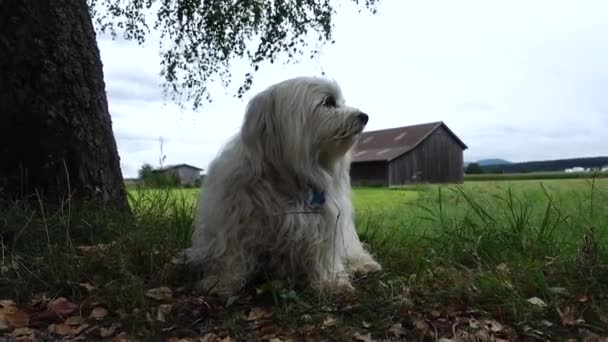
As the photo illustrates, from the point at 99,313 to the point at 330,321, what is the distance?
122 centimetres

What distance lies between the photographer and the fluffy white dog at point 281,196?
3295 mm

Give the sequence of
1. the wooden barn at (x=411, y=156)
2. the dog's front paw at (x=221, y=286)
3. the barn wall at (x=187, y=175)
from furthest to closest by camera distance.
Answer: the wooden barn at (x=411, y=156) → the barn wall at (x=187, y=175) → the dog's front paw at (x=221, y=286)

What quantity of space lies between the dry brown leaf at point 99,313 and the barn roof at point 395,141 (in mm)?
33445

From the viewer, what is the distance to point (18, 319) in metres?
2.84

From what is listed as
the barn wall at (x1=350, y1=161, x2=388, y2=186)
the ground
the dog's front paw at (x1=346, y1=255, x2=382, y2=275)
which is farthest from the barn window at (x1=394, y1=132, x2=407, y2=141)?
the dog's front paw at (x1=346, y1=255, x2=382, y2=275)

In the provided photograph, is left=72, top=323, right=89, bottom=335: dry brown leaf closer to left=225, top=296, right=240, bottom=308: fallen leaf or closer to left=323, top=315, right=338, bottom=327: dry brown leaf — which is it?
left=225, top=296, right=240, bottom=308: fallen leaf

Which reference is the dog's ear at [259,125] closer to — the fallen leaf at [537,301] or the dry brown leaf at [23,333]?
the dry brown leaf at [23,333]

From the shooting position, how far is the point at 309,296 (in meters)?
3.26

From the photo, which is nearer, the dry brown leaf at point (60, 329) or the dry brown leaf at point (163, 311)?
the dry brown leaf at point (60, 329)

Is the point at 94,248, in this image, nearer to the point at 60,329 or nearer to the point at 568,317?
the point at 60,329

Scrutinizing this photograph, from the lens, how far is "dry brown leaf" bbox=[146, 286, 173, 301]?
312 cm

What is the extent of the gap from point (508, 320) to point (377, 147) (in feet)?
123

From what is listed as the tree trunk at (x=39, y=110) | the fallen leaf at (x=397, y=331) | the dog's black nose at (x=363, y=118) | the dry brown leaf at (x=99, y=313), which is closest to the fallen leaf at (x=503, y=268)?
the fallen leaf at (x=397, y=331)

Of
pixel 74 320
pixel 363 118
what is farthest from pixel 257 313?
pixel 363 118
